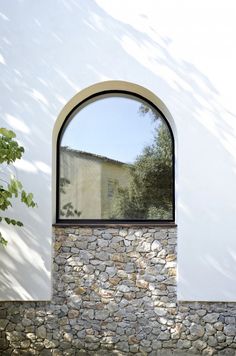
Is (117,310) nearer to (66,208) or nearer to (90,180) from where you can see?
(66,208)

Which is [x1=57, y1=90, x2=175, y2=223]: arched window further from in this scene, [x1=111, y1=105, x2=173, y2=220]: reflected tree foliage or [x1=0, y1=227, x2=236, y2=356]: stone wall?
[x1=0, y1=227, x2=236, y2=356]: stone wall

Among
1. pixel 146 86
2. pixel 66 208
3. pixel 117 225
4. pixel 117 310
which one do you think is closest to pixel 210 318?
pixel 117 310

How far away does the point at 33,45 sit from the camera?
3994 mm

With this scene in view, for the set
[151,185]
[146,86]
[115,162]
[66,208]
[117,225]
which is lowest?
[117,225]

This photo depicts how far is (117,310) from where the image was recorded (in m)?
3.91

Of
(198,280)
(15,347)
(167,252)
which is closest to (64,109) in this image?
(167,252)

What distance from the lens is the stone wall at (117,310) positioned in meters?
3.84

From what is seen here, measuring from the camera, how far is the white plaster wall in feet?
12.6

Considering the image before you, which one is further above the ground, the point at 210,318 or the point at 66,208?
the point at 66,208

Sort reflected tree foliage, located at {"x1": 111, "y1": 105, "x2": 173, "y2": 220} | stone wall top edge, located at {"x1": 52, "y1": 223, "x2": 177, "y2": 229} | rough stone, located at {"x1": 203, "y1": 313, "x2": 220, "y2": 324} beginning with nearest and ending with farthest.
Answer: rough stone, located at {"x1": 203, "y1": 313, "x2": 220, "y2": 324} < stone wall top edge, located at {"x1": 52, "y1": 223, "x2": 177, "y2": 229} < reflected tree foliage, located at {"x1": 111, "y1": 105, "x2": 173, "y2": 220}

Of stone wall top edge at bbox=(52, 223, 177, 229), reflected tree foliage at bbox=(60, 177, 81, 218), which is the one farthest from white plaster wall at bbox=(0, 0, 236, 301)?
reflected tree foliage at bbox=(60, 177, 81, 218)

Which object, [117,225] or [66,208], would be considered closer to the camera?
[117,225]

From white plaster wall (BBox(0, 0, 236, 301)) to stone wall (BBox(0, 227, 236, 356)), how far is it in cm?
17

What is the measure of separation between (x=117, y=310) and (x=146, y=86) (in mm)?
2419
